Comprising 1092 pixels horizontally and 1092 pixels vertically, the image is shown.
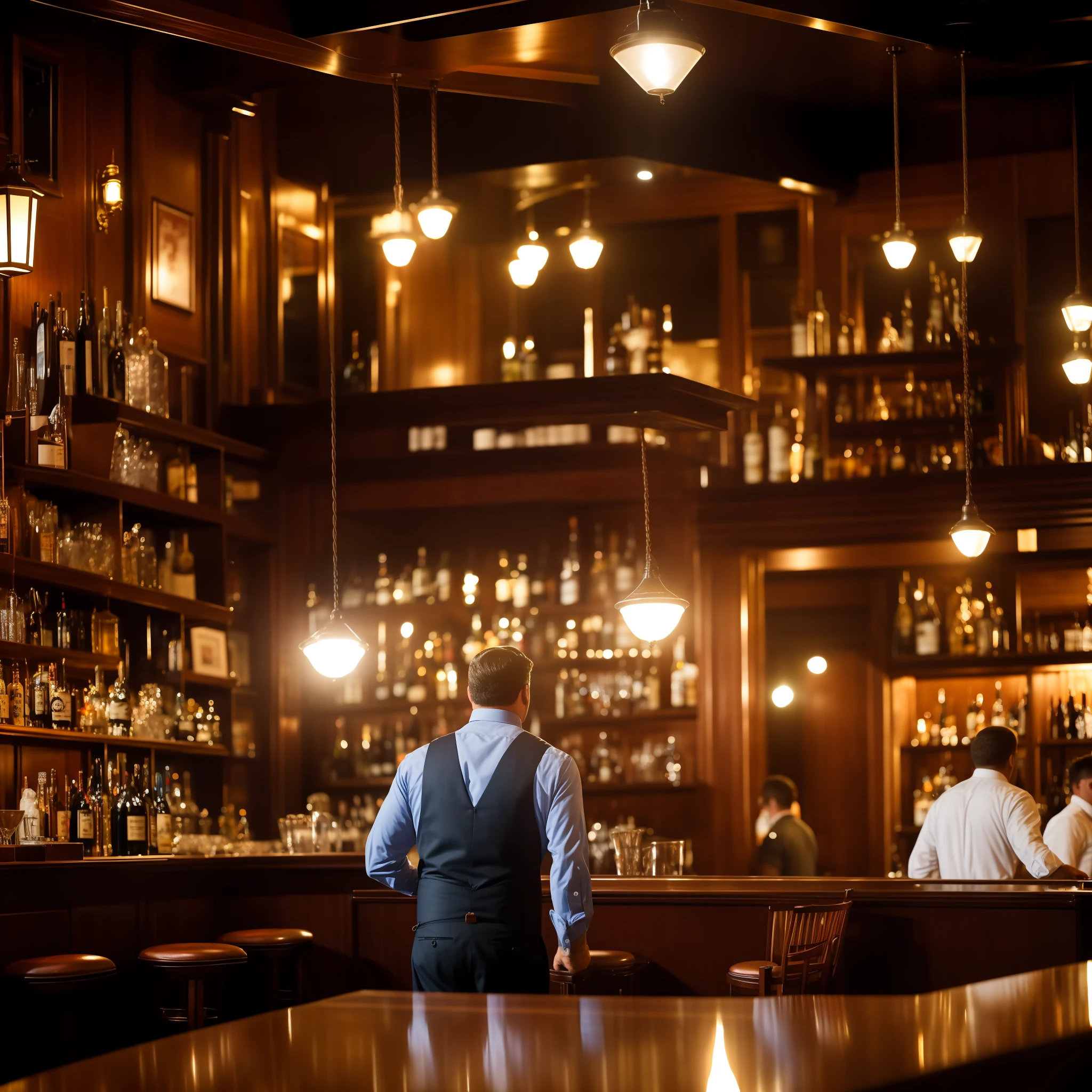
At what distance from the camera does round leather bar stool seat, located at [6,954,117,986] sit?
15.8ft

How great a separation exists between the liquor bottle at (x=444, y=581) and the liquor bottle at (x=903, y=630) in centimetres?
255

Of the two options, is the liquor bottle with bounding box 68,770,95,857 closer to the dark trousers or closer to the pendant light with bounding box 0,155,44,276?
the pendant light with bounding box 0,155,44,276

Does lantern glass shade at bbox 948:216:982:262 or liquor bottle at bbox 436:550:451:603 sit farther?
liquor bottle at bbox 436:550:451:603

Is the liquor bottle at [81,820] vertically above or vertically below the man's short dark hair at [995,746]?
below

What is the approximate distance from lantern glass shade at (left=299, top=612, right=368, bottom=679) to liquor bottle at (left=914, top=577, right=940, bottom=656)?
3937 mm

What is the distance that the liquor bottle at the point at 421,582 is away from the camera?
8711mm

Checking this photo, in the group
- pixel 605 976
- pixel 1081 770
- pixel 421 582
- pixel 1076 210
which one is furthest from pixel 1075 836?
pixel 421 582

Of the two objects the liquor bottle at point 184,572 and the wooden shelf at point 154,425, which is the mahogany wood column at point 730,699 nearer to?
the wooden shelf at point 154,425

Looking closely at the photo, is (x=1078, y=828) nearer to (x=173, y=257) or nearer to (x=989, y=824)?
(x=989, y=824)

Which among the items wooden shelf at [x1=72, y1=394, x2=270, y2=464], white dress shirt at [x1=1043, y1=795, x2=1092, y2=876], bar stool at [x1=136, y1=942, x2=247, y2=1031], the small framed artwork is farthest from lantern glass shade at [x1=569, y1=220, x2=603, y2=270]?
bar stool at [x1=136, y1=942, x2=247, y2=1031]

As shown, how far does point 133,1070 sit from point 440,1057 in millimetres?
407

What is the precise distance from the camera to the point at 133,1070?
209 centimetres

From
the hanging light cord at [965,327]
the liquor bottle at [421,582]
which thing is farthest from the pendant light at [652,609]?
the liquor bottle at [421,582]

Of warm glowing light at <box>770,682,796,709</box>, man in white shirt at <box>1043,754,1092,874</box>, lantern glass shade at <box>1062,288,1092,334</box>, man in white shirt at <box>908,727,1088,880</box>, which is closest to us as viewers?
man in white shirt at <box>908,727,1088,880</box>
